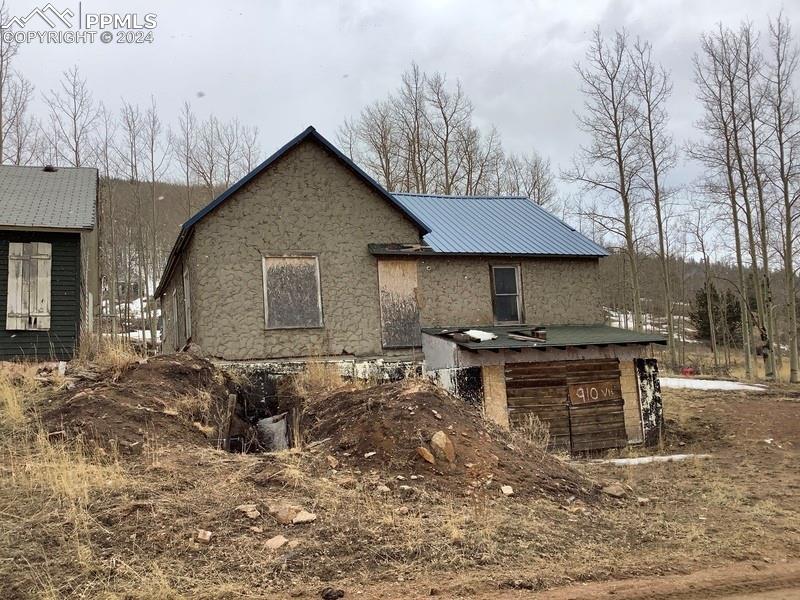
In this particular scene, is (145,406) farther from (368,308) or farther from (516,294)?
(516,294)

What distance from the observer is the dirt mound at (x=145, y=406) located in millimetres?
7926

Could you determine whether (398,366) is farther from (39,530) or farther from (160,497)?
(39,530)

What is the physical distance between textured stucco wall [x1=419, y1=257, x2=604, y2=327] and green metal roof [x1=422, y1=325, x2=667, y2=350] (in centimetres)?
35

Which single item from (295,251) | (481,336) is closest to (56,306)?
(295,251)

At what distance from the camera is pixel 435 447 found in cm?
793

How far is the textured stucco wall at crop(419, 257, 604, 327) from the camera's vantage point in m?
16.0

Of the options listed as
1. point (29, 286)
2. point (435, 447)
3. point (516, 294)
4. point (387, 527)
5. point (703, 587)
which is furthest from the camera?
point (516, 294)

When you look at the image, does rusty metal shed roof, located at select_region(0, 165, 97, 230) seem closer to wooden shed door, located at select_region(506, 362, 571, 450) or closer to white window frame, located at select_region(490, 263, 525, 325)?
white window frame, located at select_region(490, 263, 525, 325)

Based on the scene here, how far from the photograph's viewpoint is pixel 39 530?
5418 mm

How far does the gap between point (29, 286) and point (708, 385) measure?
911 inches

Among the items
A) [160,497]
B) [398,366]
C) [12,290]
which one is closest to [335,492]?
[160,497]

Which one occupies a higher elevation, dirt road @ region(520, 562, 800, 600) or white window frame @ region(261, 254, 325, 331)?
white window frame @ region(261, 254, 325, 331)

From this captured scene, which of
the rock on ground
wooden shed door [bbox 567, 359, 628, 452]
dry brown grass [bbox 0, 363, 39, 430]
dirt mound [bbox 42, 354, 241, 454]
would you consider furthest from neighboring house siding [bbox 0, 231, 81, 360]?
wooden shed door [bbox 567, 359, 628, 452]

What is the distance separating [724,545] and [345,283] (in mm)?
10188
